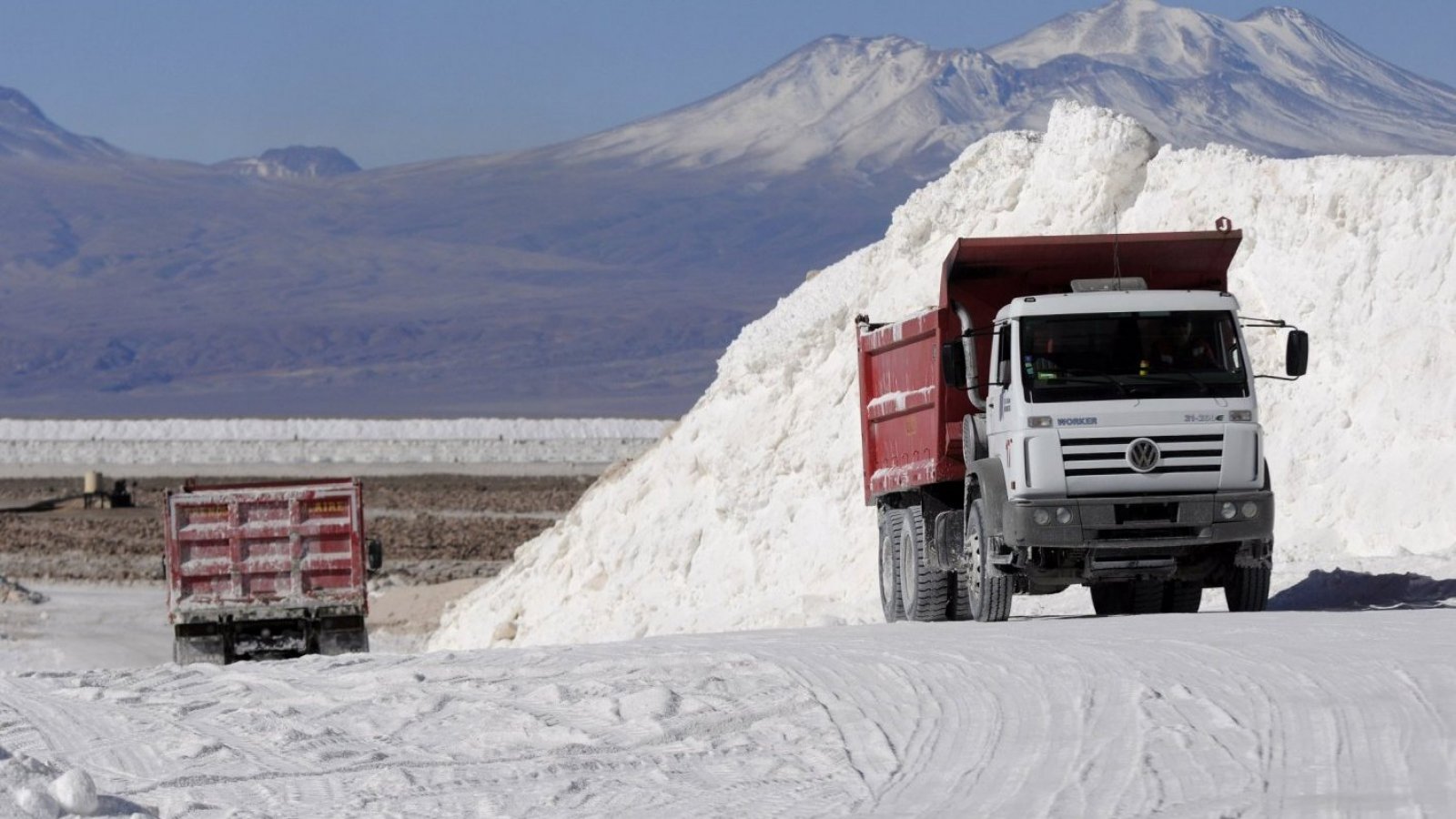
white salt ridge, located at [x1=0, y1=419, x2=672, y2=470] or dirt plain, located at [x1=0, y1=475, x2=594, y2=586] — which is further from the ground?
white salt ridge, located at [x1=0, y1=419, x2=672, y2=470]

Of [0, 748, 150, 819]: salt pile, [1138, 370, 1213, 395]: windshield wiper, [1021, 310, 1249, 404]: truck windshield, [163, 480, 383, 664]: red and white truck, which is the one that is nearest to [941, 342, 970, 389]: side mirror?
[1021, 310, 1249, 404]: truck windshield

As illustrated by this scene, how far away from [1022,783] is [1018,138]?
22.1 m

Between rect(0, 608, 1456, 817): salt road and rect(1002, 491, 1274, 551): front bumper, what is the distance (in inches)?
→ 25.1

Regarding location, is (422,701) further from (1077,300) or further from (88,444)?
(88,444)

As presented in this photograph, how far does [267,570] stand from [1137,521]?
32.3 ft

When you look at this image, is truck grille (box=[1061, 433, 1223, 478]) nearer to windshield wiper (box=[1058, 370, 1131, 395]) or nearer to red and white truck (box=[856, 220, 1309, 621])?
red and white truck (box=[856, 220, 1309, 621])

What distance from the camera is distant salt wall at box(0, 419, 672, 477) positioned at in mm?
94375

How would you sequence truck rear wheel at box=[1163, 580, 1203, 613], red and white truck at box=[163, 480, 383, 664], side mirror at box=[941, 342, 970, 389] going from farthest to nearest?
red and white truck at box=[163, 480, 383, 664], truck rear wheel at box=[1163, 580, 1203, 613], side mirror at box=[941, 342, 970, 389]

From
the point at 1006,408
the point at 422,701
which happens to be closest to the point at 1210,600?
the point at 1006,408

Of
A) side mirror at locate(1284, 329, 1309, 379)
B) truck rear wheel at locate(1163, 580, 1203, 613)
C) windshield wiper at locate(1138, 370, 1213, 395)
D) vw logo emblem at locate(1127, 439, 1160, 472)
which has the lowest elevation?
truck rear wheel at locate(1163, 580, 1203, 613)

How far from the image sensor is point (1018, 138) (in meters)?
32.2

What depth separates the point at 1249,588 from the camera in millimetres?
17562

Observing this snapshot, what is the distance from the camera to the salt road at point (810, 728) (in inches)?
427

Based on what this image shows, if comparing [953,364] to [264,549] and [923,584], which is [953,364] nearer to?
[923,584]
